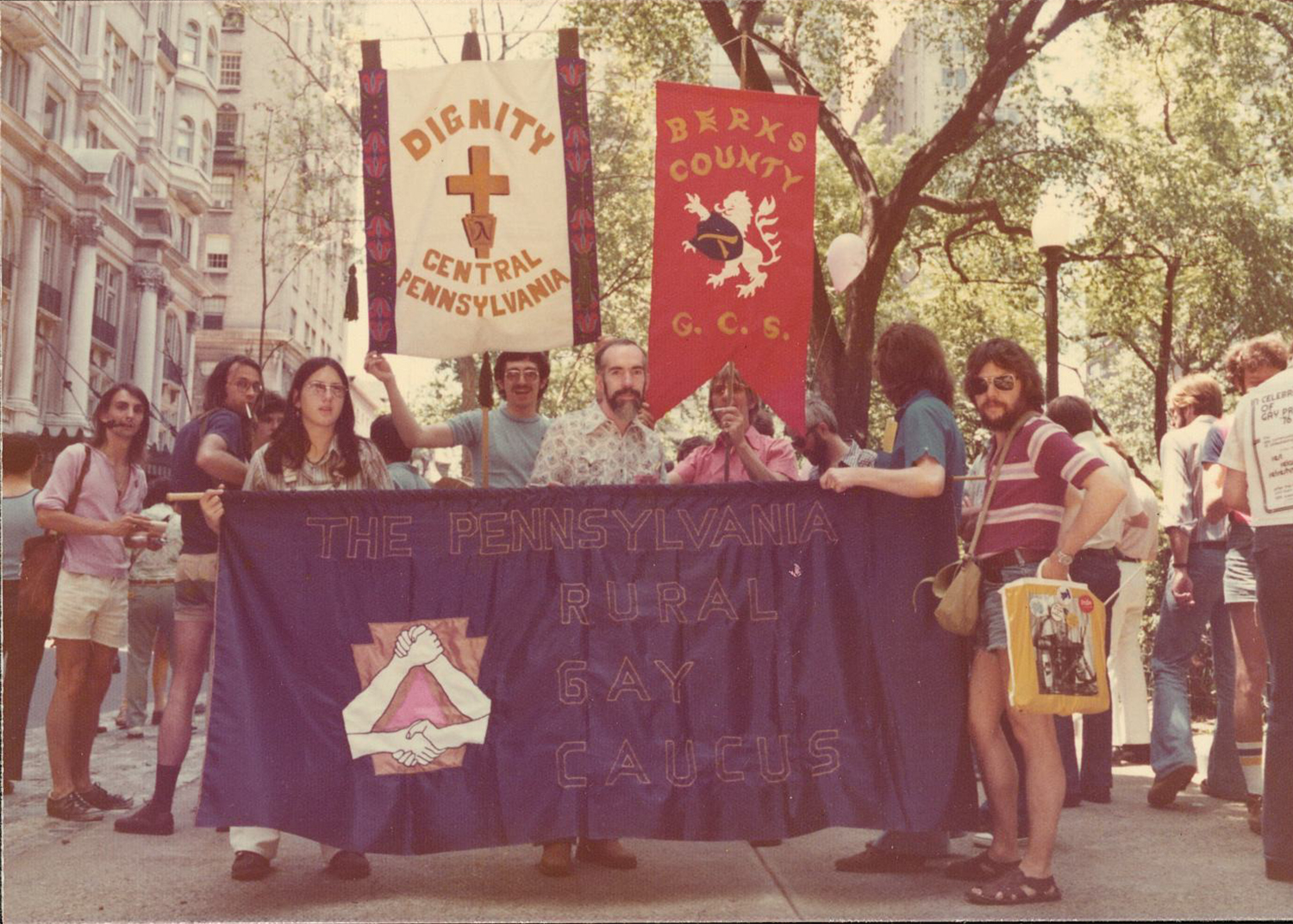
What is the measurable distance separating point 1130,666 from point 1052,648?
347cm

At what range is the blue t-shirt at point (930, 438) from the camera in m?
5.14

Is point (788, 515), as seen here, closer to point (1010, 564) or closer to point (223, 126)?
A: point (1010, 564)

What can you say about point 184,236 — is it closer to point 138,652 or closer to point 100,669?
point 138,652

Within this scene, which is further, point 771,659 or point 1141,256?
point 1141,256

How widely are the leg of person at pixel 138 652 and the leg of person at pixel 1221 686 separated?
689cm

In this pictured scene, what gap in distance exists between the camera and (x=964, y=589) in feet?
16.3

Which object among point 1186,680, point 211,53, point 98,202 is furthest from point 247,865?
point 211,53

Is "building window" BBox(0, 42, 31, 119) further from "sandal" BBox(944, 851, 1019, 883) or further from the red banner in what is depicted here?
"sandal" BBox(944, 851, 1019, 883)

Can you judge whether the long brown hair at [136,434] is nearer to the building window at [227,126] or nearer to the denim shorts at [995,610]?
the denim shorts at [995,610]

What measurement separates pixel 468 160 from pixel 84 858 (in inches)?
134

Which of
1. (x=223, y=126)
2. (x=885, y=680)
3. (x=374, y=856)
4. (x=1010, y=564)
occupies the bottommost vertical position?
(x=374, y=856)

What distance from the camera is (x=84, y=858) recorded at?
563 cm

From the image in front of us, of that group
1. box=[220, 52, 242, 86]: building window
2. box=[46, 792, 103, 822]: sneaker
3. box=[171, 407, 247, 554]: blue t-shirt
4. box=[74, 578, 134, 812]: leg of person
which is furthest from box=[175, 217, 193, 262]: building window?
box=[46, 792, 103, 822]: sneaker

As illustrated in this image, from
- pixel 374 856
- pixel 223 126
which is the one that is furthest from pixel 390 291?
pixel 223 126
